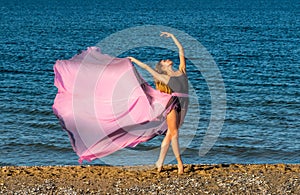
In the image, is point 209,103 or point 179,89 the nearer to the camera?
point 179,89

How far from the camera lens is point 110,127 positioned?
1280cm

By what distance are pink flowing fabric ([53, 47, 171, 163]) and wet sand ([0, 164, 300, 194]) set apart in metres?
0.56

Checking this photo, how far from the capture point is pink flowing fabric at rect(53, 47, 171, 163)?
12656mm

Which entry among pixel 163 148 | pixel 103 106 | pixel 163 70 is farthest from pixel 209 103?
pixel 163 70

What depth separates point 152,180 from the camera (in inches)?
492

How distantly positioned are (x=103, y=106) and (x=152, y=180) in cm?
167

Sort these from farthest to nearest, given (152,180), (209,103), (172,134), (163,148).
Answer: (209,103), (163,148), (172,134), (152,180)

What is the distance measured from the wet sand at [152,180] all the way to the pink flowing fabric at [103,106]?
1.85ft

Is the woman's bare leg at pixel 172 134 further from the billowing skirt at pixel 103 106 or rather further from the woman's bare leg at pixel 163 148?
the billowing skirt at pixel 103 106

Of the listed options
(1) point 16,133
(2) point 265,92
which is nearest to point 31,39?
(2) point 265,92

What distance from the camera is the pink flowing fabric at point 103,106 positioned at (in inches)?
498

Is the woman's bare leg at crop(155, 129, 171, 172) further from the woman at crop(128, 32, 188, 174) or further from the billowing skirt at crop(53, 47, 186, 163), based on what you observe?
the billowing skirt at crop(53, 47, 186, 163)

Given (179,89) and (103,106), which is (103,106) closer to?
(103,106)

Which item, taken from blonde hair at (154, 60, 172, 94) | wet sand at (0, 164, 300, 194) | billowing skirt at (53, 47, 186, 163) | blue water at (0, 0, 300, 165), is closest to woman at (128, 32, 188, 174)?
blonde hair at (154, 60, 172, 94)
